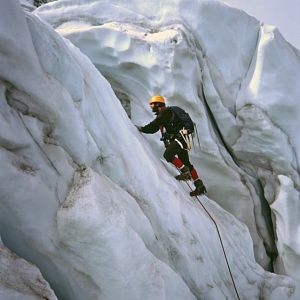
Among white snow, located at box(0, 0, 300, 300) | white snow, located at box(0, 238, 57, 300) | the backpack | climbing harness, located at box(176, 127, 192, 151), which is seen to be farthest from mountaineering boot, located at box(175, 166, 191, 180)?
white snow, located at box(0, 238, 57, 300)

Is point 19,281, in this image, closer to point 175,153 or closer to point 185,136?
point 175,153

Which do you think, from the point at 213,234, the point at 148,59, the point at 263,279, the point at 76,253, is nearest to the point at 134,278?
the point at 76,253

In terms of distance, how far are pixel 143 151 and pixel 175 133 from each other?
2.84ft

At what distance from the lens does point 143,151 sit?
14.6ft

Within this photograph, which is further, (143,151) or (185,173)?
(185,173)

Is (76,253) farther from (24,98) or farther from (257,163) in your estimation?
(257,163)

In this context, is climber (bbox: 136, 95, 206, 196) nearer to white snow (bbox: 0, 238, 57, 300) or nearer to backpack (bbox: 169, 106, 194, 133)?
backpack (bbox: 169, 106, 194, 133)

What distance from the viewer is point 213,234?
457 centimetres

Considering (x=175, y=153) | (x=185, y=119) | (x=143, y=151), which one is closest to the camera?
(x=143, y=151)

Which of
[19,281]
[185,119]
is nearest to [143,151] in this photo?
[185,119]

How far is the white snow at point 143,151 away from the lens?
263 centimetres

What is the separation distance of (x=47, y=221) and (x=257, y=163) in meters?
5.77

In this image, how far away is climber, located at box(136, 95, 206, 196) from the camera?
16.3 feet

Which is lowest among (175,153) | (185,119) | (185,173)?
(185,173)
